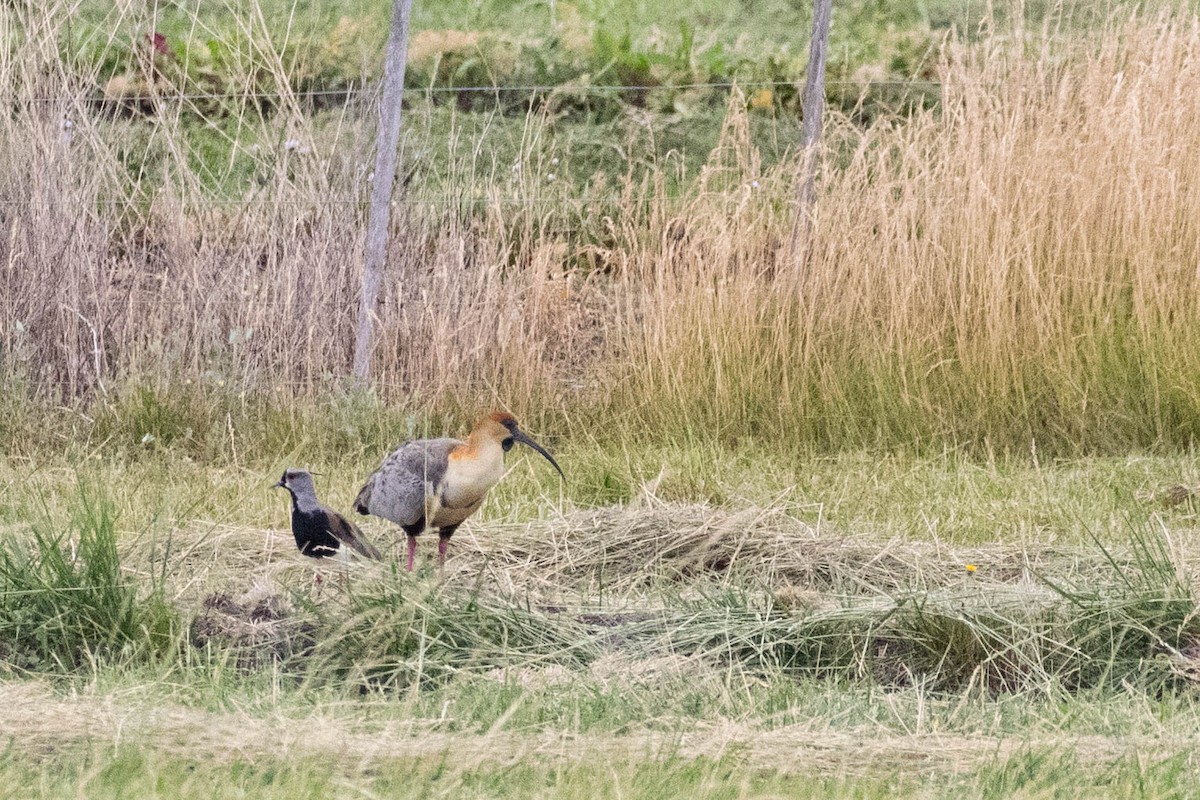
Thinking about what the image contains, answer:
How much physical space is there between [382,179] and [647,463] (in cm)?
174

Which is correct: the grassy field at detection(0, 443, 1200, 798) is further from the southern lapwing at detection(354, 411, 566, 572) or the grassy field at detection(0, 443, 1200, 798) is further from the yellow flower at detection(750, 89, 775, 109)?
the yellow flower at detection(750, 89, 775, 109)

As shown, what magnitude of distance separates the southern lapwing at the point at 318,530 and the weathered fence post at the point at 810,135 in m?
2.90

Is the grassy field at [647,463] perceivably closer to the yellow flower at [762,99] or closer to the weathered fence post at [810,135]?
the weathered fence post at [810,135]

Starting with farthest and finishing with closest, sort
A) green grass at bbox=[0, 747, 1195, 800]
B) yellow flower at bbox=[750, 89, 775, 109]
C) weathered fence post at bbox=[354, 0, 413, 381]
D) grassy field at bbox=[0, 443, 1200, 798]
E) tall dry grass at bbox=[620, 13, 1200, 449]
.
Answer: yellow flower at bbox=[750, 89, 775, 109] → weathered fence post at bbox=[354, 0, 413, 381] → tall dry grass at bbox=[620, 13, 1200, 449] → grassy field at bbox=[0, 443, 1200, 798] → green grass at bbox=[0, 747, 1195, 800]

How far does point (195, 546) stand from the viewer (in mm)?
4422

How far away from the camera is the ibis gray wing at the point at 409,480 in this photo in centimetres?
412

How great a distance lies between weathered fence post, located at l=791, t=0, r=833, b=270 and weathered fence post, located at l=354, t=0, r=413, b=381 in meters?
1.67

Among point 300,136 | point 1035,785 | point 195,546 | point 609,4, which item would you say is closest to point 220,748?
point 1035,785

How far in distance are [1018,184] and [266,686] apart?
169 inches

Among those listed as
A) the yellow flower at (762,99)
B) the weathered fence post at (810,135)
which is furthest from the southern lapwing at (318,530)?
the yellow flower at (762,99)

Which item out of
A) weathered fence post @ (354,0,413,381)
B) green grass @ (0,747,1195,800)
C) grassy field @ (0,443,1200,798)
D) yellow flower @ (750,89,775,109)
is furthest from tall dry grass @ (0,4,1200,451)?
yellow flower @ (750,89,775,109)

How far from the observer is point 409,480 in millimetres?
4141

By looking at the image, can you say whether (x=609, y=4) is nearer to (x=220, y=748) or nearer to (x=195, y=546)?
(x=195, y=546)

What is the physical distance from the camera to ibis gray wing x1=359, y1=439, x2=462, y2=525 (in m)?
4.12
